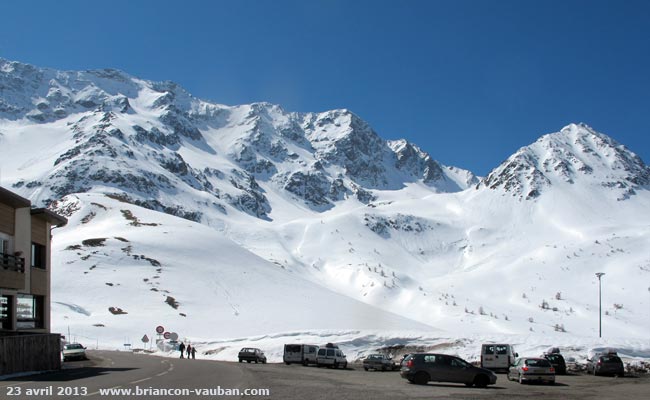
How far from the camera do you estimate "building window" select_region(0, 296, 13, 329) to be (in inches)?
1439

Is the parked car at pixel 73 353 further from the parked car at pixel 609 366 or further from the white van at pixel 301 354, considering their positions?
the parked car at pixel 609 366

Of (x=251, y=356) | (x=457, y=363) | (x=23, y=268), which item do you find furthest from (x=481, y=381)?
(x=251, y=356)

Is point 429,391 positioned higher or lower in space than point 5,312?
lower

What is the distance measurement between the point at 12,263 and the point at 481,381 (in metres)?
24.1

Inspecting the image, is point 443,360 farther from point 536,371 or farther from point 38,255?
point 38,255

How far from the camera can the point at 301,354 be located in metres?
50.2

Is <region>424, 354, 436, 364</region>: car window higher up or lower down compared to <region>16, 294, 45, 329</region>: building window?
lower down

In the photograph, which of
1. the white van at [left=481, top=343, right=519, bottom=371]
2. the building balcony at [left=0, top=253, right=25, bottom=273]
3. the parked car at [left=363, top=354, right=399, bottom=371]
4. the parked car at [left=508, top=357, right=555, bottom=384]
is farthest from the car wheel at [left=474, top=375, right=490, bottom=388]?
the building balcony at [left=0, top=253, right=25, bottom=273]

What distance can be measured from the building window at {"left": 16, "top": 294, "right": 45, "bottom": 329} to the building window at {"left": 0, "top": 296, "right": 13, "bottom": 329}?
25.0 inches

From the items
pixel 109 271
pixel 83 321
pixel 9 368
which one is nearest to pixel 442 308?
pixel 109 271

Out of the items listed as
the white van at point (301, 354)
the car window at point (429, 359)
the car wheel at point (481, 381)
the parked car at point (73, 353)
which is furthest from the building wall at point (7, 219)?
the car wheel at point (481, 381)

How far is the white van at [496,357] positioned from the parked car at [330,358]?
377 inches

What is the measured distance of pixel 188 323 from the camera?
89688 mm

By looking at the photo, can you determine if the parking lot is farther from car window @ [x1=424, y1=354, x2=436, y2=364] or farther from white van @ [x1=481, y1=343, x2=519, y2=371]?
white van @ [x1=481, y1=343, x2=519, y2=371]
